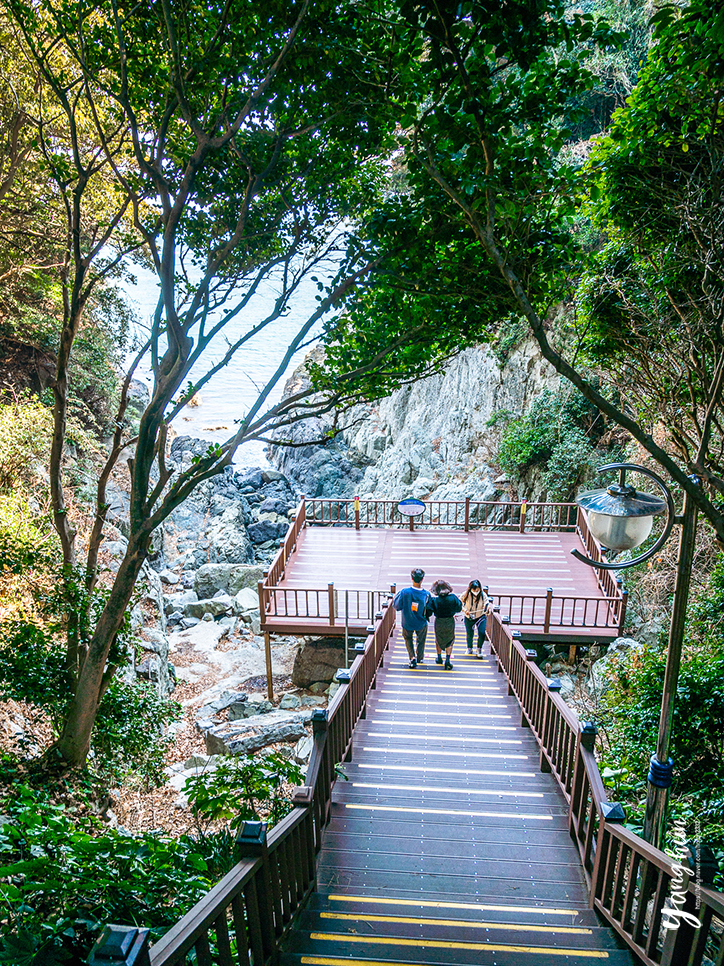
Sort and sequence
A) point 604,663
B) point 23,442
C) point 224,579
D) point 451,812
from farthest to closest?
point 224,579 < point 23,442 < point 604,663 < point 451,812

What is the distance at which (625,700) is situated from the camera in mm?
6414

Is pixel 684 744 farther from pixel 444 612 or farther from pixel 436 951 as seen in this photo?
pixel 436 951

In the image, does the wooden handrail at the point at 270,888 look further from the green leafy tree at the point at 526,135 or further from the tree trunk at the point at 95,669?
the green leafy tree at the point at 526,135

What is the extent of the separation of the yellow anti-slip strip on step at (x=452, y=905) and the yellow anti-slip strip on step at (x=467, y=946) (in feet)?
1.09

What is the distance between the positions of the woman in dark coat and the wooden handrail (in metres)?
3.02

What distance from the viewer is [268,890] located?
9.30ft

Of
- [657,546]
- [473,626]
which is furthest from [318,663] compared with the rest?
[657,546]

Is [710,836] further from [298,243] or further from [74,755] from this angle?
[298,243]

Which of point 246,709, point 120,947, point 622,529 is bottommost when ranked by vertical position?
point 246,709

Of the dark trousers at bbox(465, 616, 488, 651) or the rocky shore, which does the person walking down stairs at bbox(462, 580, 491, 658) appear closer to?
the dark trousers at bbox(465, 616, 488, 651)

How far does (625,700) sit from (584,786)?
290 cm

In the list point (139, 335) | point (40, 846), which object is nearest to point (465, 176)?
point (40, 846)

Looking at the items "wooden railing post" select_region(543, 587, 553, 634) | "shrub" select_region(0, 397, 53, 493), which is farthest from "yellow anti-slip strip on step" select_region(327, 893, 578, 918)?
"shrub" select_region(0, 397, 53, 493)

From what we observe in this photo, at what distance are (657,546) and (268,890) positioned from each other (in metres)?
3.08
